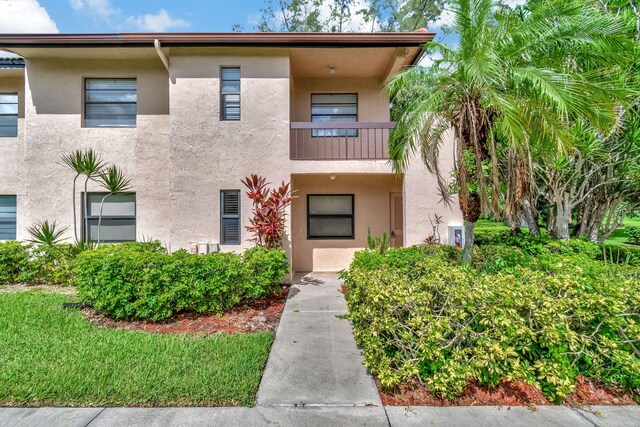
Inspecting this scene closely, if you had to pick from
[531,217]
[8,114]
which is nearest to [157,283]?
[8,114]

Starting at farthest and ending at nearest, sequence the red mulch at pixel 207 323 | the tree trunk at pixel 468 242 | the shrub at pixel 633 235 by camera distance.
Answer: the shrub at pixel 633 235
the tree trunk at pixel 468 242
the red mulch at pixel 207 323

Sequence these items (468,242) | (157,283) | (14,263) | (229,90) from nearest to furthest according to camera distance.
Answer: (157,283) < (468,242) < (14,263) < (229,90)

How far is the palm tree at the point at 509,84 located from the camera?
4770 millimetres

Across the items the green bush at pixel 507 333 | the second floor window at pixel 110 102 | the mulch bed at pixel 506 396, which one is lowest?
the mulch bed at pixel 506 396

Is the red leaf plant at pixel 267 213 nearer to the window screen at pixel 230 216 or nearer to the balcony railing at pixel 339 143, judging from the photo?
the window screen at pixel 230 216

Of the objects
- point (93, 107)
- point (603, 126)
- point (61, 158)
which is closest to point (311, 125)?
point (603, 126)

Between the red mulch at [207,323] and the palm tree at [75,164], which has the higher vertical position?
the palm tree at [75,164]

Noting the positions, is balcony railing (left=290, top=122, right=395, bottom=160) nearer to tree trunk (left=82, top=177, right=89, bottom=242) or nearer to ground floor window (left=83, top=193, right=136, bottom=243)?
ground floor window (left=83, top=193, right=136, bottom=243)

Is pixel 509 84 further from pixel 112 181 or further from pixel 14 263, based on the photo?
pixel 14 263

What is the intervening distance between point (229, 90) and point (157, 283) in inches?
221

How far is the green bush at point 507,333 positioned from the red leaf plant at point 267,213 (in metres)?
4.09

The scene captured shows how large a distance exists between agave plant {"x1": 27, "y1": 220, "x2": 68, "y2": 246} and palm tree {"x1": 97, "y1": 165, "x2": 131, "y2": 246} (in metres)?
1.04

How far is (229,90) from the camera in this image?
27.9 feet

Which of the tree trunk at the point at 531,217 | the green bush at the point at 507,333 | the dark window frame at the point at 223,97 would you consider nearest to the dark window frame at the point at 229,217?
the dark window frame at the point at 223,97
